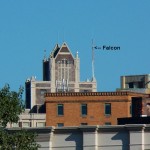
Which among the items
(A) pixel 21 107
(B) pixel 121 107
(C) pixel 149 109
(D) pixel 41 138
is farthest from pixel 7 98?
(B) pixel 121 107

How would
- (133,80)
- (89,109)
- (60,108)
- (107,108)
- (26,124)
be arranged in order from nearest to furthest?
(107,108) → (89,109) → (60,108) → (133,80) → (26,124)

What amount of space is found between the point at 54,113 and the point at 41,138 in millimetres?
79822

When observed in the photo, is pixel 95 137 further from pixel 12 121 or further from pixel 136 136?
pixel 12 121

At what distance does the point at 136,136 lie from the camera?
219 ft

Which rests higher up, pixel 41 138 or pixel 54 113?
pixel 54 113

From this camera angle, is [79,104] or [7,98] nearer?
[7,98]

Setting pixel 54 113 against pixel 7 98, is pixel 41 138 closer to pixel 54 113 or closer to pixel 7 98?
pixel 7 98

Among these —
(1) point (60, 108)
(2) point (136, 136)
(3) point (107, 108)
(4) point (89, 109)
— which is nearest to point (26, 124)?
(1) point (60, 108)

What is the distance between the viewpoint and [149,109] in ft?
319

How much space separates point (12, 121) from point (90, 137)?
233 inches

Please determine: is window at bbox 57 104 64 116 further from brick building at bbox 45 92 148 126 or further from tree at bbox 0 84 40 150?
tree at bbox 0 84 40 150

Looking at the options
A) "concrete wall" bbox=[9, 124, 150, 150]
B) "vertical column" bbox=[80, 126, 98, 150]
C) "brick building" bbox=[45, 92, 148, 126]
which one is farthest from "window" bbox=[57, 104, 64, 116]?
"vertical column" bbox=[80, 126, 98, 150]

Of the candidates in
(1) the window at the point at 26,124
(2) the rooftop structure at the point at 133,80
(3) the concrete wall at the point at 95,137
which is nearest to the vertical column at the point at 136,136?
(3) the concrete wall at the point at 95,137

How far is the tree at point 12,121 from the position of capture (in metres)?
61.9
